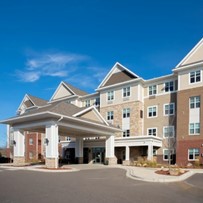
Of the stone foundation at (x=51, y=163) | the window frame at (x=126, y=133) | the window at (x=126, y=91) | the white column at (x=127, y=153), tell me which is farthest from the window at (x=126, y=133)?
the stone foundation at (x=51, y=163)

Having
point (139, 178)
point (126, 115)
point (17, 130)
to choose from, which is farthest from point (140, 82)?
point (139, 178)

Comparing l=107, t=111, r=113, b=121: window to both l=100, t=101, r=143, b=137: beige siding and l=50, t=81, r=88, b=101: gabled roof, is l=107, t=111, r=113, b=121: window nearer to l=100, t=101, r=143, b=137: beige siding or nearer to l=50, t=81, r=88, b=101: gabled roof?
l=100, t=101, r=143, b=137: beige siding

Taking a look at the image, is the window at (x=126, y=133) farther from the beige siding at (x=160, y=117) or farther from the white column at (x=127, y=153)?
the white column at (x=127, y=153)

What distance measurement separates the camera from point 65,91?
4744 cm

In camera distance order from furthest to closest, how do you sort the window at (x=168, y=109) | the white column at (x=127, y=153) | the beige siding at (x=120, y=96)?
the beige siding at (x=120, y=96), the window at (x=168, y=109), the white column at (x=127, y=153)

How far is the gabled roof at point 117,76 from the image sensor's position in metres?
38.8

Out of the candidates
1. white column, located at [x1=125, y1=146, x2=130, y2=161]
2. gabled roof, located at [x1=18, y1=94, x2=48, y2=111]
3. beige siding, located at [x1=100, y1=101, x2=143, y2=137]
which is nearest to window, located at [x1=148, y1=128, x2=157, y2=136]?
beige siding, located at [x1=100, y1=101, x2=143, y2=137]

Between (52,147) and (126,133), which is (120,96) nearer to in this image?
(126,133)

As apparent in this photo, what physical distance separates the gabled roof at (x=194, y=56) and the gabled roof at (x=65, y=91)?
1971 centimetres

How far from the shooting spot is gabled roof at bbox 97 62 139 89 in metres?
38.8

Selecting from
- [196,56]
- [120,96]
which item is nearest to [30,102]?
[120,96]

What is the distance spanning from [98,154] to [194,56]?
18220 mm

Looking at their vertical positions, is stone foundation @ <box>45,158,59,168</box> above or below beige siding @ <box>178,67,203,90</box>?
below

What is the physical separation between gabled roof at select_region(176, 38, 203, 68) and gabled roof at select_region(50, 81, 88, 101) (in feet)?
64.7
